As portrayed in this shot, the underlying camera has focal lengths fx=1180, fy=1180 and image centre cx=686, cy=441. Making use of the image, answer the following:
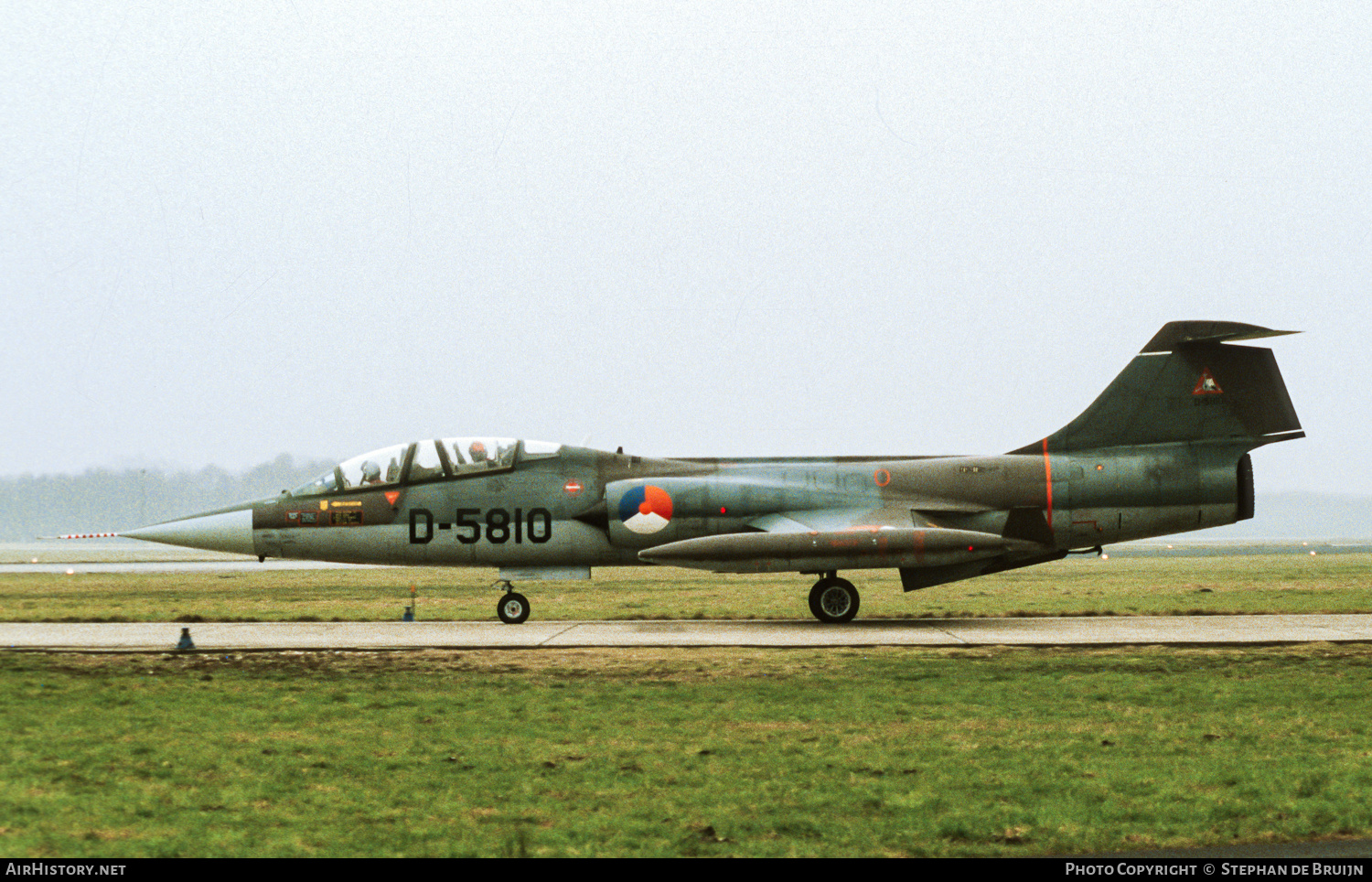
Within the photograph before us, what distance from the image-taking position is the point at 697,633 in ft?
60.0

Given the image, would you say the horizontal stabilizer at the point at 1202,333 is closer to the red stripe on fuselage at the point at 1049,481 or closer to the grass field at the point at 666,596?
the red stripe on fuselage at the point at 1049,481

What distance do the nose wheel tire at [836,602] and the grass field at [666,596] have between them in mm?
1554

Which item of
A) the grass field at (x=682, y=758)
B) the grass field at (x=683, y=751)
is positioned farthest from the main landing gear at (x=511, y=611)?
the grass field at (x=682, y=758)

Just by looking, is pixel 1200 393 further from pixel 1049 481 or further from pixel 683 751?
pixel 683 751

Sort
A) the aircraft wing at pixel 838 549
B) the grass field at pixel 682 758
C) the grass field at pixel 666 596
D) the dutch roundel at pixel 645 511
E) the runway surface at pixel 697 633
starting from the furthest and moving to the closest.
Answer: the grass field at pixel 666 596 → the dutch roundel at pixel 645 511 → the aircraft wing at pixel 838 549 → the runway surface at pixel 697 633 → the grass field at pixel 682 758

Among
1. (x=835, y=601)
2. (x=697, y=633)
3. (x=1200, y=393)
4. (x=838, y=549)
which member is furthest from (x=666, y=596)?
(x=1200, y=393)

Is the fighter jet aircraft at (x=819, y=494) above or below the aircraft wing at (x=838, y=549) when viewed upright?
above

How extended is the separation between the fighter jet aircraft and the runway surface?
119 centimetres

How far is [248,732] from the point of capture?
9734 mm

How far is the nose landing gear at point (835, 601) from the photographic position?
2031 centimetres

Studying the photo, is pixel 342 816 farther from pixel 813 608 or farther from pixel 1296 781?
pixel 813 608

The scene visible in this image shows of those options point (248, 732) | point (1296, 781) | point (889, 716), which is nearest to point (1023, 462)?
point (889, 716)

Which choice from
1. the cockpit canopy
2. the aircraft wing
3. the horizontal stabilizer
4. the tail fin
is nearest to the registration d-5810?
the cockpit canopy
